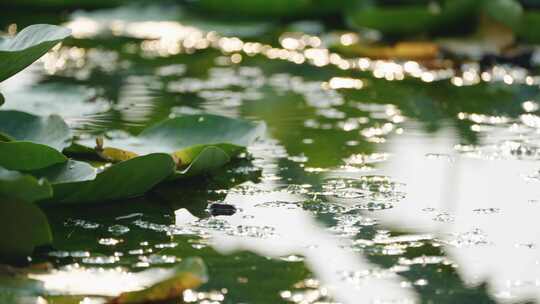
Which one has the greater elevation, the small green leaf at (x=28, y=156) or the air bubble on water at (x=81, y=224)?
the small green leaf at (x=28, y=156)

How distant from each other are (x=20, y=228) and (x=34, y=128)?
1.40 ft

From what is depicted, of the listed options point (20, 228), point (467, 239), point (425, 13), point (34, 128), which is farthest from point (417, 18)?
point (20, 228)

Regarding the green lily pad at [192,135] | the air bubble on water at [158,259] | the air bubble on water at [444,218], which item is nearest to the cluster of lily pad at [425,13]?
the green lily pad at [192,135]

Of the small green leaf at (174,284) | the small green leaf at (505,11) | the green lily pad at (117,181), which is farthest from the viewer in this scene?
the small green leaf at (505,11)

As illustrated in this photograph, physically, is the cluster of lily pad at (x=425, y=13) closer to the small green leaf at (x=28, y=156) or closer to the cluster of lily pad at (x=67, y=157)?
the cluster of lily pad at (x=67, y=157)

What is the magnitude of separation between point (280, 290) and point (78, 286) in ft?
0.75

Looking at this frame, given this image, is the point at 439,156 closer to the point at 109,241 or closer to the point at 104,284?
the point at 109,241

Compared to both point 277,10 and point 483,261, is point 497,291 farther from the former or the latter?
point 277,10

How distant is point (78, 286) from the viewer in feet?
4.01

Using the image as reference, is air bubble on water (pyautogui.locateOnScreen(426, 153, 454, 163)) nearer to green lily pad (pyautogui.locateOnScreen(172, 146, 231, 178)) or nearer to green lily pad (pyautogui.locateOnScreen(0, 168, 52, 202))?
green lily pad (pyautogui.locateOnScreen(172, 146, 231, 178))

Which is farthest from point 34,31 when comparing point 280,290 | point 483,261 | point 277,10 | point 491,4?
point 277,10

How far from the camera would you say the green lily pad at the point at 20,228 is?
4.25 ft

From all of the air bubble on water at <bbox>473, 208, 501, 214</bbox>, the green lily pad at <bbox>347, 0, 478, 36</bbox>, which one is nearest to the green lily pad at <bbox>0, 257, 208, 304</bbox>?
the air bubble on water at <bbox>473, 208, 501, 214</bbox>

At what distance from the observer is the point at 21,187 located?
4.19ft
